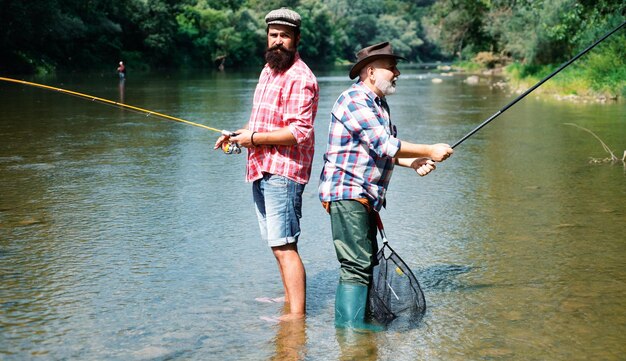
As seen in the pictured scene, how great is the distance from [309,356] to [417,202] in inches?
179

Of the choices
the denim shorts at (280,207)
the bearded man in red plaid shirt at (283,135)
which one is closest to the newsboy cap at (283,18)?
the bearded man in red plaid shirt at (283,135)

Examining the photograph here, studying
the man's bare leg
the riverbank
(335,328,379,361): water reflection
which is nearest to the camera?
(335,328,379,361): water reflection

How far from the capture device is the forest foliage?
83.8 ft

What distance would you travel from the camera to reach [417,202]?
8711 millimetres

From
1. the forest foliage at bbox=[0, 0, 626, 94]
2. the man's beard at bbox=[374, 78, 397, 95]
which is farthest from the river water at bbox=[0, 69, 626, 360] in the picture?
the forest foliage at bbox=[0, 0, 626, 94]

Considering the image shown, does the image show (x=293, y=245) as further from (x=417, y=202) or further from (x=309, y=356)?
(x=417, y=202)

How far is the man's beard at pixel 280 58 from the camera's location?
469 centimetres

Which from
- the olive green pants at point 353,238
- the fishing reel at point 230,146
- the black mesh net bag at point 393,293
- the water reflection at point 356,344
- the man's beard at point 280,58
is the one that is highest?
the man's beard at point 280,58

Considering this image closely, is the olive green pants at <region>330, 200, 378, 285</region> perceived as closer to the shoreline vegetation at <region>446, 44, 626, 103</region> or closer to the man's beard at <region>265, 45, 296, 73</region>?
the man's beard at <region>265, 45, 296, 73</region>

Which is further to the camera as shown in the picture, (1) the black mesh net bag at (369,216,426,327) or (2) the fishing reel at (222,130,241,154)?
(2) the fishing reel at (222,130,241,154)

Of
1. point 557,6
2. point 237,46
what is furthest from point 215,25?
point 557,6

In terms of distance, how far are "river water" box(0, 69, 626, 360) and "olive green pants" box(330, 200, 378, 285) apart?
0.34 metres

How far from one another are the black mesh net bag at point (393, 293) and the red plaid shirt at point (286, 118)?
0.68 meters

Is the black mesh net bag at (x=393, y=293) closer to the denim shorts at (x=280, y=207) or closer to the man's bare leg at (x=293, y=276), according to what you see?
the man's bare leg at (x=293, y=276)
